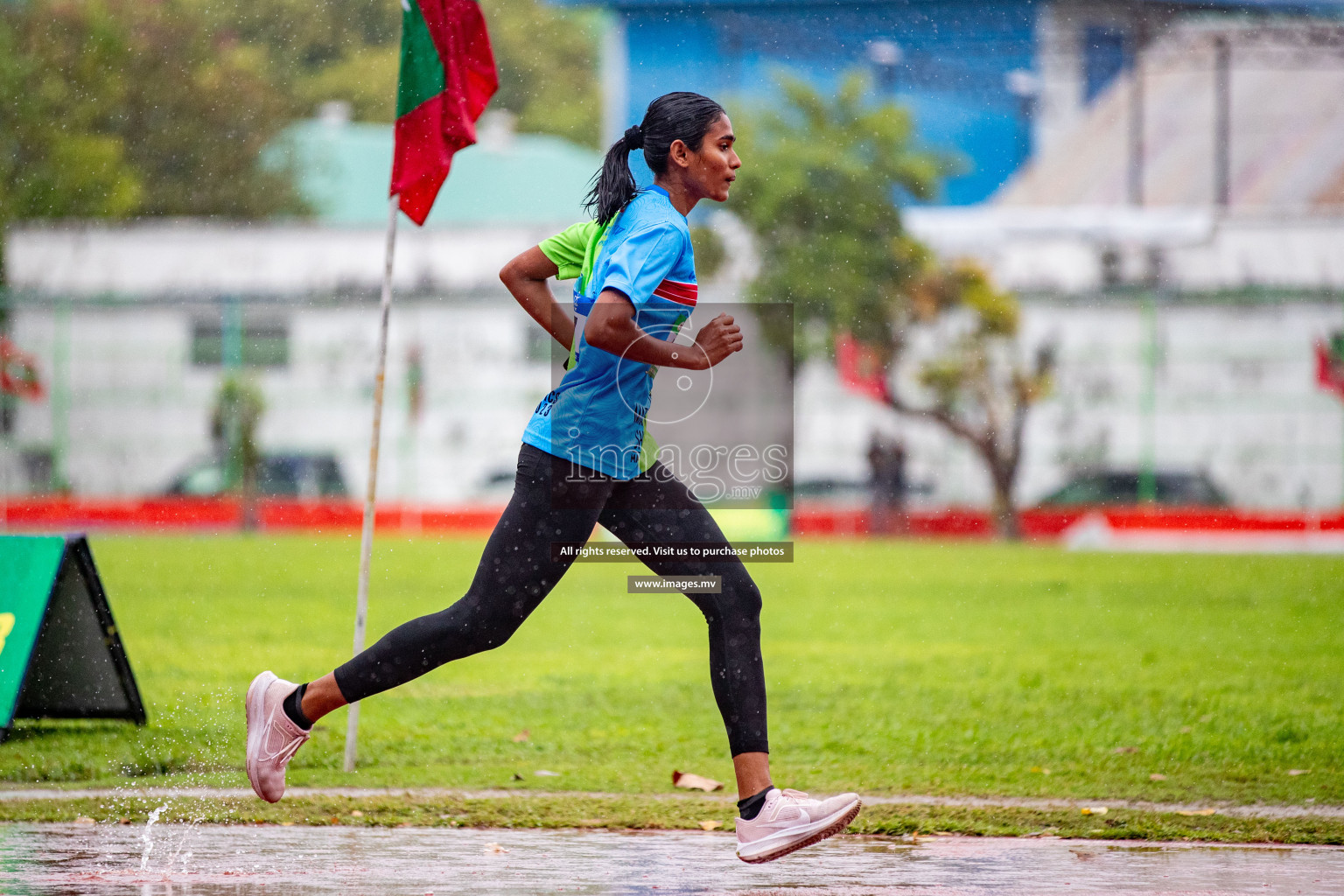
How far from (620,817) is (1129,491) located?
16.9 m

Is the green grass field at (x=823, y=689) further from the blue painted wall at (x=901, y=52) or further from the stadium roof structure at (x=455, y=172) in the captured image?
the stadium roof structure at (x=455, y=172)

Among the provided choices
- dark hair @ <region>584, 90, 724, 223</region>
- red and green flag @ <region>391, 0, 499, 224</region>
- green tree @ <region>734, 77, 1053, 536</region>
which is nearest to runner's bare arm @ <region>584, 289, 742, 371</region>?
dark hair @ <region>584, 90, 724, 223</region>

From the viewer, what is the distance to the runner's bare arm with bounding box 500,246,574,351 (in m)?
4.39

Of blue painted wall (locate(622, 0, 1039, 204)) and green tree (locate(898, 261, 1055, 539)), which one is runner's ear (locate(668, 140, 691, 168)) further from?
blue painted wall (locate(622, 0, 1039, 204))

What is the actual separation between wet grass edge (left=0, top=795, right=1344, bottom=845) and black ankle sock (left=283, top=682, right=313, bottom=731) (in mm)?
744

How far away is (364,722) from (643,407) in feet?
10.9

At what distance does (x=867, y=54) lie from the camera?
27.6 metres

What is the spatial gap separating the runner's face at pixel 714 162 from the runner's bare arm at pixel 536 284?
46cm

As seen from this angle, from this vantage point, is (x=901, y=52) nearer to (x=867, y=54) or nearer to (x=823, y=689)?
(x=867, y=54)

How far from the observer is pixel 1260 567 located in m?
16.5

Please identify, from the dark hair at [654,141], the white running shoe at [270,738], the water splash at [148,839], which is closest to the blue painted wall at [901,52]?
the water splash at [148,839]

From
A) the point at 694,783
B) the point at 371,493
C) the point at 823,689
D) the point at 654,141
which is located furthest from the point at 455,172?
the point at 654,141

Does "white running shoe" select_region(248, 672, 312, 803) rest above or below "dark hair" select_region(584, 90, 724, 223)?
below

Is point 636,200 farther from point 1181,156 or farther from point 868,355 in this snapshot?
point 1181,156
